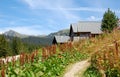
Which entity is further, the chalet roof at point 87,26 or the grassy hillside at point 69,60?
the chalet roof at point 87,26

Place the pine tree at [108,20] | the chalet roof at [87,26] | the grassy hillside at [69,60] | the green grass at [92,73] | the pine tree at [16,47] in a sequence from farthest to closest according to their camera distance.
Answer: the pine tree at [16,47] < the chalet roof at [87,26] < the pine tree at [108,20] < the green grass at [92,73] < the grassy hillside at [69,60]

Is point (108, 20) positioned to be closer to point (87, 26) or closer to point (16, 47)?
point (87, 26)

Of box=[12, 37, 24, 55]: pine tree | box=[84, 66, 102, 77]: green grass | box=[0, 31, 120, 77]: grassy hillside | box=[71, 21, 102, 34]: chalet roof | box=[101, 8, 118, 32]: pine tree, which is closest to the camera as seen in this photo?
box=[0, 31, 120, 77]: grassy hillside

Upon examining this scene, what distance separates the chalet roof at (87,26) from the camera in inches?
3632

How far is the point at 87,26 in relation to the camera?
308 feet

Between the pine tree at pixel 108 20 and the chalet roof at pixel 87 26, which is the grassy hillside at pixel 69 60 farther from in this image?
the chalet roof at pixel 87 26

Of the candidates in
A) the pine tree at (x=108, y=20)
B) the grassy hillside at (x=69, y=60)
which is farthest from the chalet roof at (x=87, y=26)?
the grassy hillside at (x=69, y=60)

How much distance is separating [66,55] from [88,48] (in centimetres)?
267

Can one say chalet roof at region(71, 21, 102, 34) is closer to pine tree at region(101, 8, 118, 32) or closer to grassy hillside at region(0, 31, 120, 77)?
pine tree at region(101, 8, 118, 32)

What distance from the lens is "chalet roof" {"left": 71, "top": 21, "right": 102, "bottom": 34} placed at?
92250mm

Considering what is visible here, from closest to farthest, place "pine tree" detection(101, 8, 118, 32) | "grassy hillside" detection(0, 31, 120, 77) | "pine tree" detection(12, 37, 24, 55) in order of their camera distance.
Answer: "grassy hillside" detection(0, 31, 120, 77) → "pine tree" detection(101, 8, 118, 32) → "pine tree" detection(12, 37, 24, 55)

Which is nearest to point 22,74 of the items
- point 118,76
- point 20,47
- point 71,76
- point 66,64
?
point 118,76

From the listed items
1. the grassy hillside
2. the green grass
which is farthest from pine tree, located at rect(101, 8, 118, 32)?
the green grass

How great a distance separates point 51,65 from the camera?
20.5 meters
